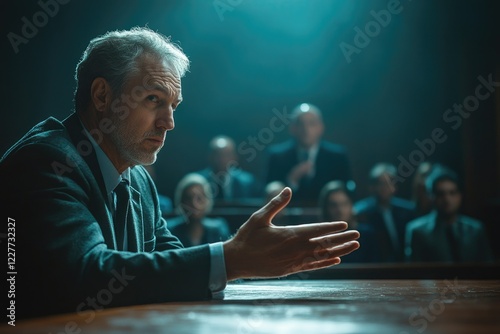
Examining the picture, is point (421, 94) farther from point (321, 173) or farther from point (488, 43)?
point (321, 173)

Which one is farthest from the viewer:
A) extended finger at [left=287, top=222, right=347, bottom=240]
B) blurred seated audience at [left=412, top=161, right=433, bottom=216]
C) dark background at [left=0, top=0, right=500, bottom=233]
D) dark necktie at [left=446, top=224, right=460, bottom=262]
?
dark background at [left=0, top=0, right=500, bottom=233]

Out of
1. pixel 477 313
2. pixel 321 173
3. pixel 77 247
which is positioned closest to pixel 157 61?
pixel 77 247

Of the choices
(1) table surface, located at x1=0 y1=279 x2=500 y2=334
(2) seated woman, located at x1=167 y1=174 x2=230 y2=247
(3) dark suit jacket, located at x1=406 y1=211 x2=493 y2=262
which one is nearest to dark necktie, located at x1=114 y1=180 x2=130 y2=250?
(1) table surface, located at x1=0 y1=279 x2=500 y2=334

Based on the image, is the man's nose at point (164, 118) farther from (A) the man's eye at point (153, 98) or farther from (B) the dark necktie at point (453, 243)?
(B) the dark necktie at point (453, 243)

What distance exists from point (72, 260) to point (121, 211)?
0.45 metres

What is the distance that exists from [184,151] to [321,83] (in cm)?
224

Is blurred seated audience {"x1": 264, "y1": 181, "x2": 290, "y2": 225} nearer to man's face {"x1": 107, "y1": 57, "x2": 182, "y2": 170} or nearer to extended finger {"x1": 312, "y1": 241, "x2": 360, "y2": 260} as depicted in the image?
man's face {"x1": 107, "y1": 57, "x2": 182, "y2": 170}

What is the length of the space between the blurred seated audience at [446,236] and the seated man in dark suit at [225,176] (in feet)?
7.53

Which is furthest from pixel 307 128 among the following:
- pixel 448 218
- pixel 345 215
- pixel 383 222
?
pixel 448 218

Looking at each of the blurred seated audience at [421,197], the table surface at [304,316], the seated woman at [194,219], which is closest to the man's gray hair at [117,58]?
the table surface at [304,316]

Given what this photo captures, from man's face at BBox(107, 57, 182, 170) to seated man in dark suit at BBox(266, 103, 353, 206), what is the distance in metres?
4.08

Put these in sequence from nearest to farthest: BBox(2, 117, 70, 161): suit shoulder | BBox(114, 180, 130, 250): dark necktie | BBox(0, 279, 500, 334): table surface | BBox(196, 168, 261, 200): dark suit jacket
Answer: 1. BBox(0, 279, 500, 334): table surface
2. BBox(2, 117, 70, 161): suit shoulder
3. BBox(114, 180, 130, 250): dark necktie
4. BBox(196, 168, 261, 200): dark suit jacket

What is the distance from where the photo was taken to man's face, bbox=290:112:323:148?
6164mm

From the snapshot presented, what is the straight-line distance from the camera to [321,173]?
613 cm
